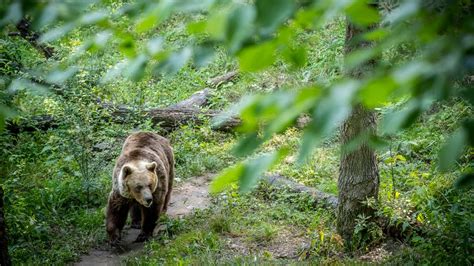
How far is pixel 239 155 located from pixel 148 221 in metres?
7.29

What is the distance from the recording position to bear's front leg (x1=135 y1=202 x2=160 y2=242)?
8305 mm

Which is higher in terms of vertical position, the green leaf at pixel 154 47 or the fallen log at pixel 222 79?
the green leaf at pixel 154 47

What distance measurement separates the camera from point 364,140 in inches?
54.5

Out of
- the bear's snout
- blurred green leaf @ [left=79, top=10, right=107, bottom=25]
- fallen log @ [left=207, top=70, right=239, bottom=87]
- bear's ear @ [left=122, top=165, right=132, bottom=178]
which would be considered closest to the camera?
blurred green leaf @ [left=79, top=10, right=107, bottom=25]

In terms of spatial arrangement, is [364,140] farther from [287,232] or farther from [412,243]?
[287,232]

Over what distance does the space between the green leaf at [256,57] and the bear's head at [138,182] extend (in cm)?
673

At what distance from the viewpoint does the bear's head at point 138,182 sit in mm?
7852

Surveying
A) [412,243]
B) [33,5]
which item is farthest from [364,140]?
[412,243]

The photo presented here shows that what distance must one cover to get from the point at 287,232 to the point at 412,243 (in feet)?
5.95

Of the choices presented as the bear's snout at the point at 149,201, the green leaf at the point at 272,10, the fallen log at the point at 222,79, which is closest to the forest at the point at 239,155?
the green leaf at the point at 272,10

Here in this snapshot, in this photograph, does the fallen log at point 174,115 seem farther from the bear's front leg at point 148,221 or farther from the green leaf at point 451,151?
the green leaf at point 451,151

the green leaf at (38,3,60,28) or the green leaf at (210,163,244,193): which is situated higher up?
the green leaf at (38,3,60,28)

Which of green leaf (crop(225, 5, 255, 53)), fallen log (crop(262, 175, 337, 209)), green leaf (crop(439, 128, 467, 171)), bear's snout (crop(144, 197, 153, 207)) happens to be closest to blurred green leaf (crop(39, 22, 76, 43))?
green leaf (crop(225, 5, 255, 53))

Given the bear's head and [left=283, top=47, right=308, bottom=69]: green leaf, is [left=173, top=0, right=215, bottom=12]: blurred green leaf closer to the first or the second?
[left=283, top=47, right=308, bottom=69]: green leaf
